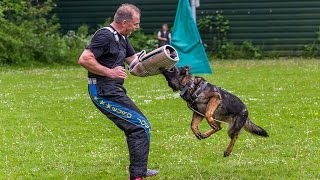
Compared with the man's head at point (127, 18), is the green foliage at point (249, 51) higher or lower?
lower

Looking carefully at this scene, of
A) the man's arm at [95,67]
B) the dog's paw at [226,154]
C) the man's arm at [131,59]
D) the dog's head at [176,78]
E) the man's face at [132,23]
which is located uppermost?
the man's face at [132,23]

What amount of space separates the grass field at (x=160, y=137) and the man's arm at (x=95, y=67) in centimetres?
147

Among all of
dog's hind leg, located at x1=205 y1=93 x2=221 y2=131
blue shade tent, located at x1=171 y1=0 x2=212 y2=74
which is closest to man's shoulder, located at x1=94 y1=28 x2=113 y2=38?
dog's hind leg, located at x1=205 y1=93 x2=221 y2=131

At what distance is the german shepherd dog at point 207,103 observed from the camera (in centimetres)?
702

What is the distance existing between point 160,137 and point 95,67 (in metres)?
3.48

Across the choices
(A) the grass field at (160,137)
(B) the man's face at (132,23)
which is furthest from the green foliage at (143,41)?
(B) the man's face at (132,23)

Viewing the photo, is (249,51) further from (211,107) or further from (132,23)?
(132,23)

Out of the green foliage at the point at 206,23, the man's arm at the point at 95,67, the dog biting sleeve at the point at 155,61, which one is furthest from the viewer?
the green foliage at the point at 206,23

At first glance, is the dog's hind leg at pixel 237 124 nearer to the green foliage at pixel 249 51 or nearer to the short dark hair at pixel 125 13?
the short dark hair at pixel 125 13

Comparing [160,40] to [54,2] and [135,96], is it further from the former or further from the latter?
[135,96]

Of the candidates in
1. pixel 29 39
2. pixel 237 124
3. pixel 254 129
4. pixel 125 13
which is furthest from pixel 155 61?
pixel 29 39

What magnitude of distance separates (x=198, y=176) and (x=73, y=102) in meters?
6.90

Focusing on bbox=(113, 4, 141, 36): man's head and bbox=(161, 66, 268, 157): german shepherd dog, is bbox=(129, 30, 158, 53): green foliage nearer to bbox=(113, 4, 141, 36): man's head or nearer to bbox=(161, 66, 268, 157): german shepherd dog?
bbox=(161, 66, 268, 157): german shepherd dog

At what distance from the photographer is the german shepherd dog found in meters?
7.02
